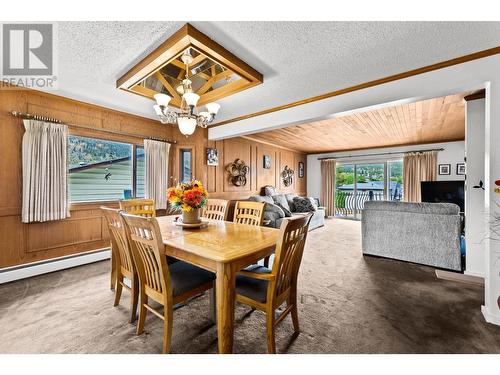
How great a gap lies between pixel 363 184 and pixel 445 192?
2962mm

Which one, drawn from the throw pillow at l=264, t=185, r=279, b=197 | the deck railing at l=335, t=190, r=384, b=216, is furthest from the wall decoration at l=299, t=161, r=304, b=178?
the throw pillow at l=264, t=185, r=279, b=197

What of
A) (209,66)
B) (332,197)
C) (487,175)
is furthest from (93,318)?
(332,197)

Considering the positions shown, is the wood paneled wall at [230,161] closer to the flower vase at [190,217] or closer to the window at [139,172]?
the window at [139,172]

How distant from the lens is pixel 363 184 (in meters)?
7.61

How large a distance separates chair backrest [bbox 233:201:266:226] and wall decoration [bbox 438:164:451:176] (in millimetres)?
6276

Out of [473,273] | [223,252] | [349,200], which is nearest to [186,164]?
[223,252]

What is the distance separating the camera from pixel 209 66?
2297 mm

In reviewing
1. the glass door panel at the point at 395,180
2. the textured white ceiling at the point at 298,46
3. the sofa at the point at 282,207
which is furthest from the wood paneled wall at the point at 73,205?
the glass door panel at the point at 395,180

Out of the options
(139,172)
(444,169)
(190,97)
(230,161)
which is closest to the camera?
(190,97)

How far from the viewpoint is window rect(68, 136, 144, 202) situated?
3.19m

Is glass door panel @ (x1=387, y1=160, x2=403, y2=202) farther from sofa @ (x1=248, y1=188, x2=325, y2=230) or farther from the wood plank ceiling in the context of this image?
sofa @ (x1=248, y1=188, x2=325, y2=230)

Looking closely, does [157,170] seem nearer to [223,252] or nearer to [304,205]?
[223,252]

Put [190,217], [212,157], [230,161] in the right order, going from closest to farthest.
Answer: [190,217]
[212,157]
[230,161]

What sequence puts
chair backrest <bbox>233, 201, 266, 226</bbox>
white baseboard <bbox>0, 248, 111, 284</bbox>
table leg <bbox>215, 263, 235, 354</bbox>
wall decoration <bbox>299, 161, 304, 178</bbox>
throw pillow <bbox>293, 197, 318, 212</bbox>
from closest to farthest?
table leg <bbox>215, 263, 235, 354</bbox> → chair backrest <bbox>233, 201, 266, 226</bbox> → white baseboard <bbox>0, 248, 111, 284</bbox> → throw pillow <bbox>293, 197, 318, 212</bbox> → wall decoration <bbox>299, 161, 304, 178</bbox>
